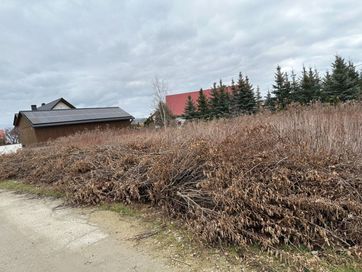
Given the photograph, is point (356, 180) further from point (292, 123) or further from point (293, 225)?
point (292, 123)

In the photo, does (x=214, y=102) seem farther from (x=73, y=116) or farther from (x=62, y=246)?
(x=62, y=246)

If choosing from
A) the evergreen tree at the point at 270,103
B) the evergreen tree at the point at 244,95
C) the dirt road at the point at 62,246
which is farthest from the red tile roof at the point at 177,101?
the dirt road at the point at 62,246

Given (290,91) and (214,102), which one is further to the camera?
(214,102)

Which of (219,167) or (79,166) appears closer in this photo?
(219,167)

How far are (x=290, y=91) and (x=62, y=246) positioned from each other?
89.2 ft

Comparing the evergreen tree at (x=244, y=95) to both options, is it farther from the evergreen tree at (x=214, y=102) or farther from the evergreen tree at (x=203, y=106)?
the evergreen tree at (x=203, y=106)

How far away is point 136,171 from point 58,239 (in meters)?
1.85

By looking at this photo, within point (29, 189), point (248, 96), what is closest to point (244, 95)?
point (248, 96)

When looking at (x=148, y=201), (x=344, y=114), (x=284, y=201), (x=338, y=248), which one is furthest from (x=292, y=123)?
(x=148, y=201)

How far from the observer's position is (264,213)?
2.99 m

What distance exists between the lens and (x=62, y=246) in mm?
3381

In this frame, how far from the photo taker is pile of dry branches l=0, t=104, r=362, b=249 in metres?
2.83

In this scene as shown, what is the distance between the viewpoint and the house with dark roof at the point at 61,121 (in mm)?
22625

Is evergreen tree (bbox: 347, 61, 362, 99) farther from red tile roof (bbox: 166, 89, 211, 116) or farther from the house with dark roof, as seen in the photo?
red tile roof (bbox: 166, 89, 211, 116)
